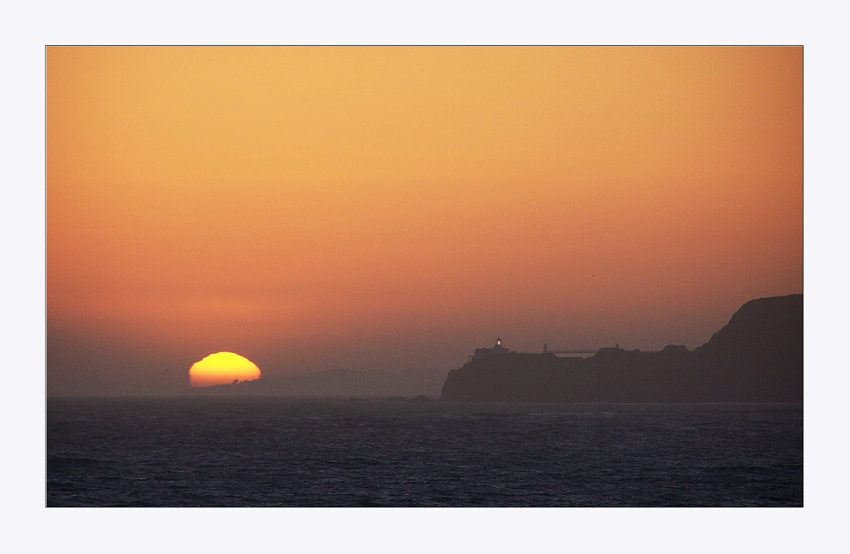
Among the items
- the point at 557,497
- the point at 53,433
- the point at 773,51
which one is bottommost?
the point at 53,433

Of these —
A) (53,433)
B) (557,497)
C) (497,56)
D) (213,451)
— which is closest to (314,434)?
(213,451)

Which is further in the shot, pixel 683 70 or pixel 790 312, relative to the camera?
pixel 790 312

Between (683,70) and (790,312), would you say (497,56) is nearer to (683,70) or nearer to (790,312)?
(683,70)

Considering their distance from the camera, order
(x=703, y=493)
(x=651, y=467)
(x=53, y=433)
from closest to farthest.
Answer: (x=703, y=493)
(x=651, y=467)
(x=53, y=433)

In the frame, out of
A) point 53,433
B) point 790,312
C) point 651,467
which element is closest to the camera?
point 651,467

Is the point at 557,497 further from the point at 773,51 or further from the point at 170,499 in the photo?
the point at 773,51

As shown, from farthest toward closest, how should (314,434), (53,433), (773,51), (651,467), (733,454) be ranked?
1. (53,433)
2. (314,434)
3. (733,454)
4. (651,467)
5. (773,51)

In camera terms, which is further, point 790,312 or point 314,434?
point 790,312

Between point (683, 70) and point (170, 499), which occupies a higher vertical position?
point (683, 70)

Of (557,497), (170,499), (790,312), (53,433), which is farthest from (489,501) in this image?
(790,312)
